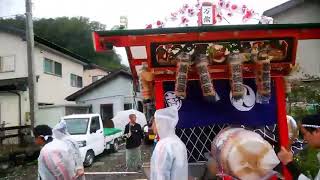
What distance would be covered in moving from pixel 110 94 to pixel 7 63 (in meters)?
7.82

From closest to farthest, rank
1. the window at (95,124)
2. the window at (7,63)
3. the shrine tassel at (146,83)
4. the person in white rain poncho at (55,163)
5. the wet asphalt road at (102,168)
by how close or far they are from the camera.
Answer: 1. the shrine tassel at (146,83)
2. the person in white rain poncho at (55,163)
3. the wet asphalt road at (102,168)
4. the window at (95,124)
5. the window at (7,63)

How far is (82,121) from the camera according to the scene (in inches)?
672

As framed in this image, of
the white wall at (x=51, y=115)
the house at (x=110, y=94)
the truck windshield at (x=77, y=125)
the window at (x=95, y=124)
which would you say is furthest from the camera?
the house at (x=110, y=94)

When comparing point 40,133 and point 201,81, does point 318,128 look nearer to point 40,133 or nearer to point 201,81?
point 201,81

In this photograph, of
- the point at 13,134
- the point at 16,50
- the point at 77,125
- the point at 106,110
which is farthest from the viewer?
the point at 106,110

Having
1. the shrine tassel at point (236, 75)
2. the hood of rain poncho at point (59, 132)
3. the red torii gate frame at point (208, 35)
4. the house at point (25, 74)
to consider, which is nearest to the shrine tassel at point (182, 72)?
the red torii gate frame at point (208, 35)

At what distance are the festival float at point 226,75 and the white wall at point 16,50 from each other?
21698 millimetres

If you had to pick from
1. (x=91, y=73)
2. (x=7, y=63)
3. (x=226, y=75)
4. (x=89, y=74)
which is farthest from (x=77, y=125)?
(x=91, y=73)

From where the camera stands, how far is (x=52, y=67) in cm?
2864

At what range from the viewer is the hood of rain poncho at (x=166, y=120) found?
4.70 metres

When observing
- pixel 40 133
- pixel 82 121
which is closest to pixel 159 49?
pixel 40 133

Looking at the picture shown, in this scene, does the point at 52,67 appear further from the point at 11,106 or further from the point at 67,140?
the point at 67,140

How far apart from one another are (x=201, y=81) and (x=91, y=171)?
11134 mm

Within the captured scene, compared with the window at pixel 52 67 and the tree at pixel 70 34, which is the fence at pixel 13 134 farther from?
the tree at pixel 70 34
